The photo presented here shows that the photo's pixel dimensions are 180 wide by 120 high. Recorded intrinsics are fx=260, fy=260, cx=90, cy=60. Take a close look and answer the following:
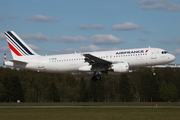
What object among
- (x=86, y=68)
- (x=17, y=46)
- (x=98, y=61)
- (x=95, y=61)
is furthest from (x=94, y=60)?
(x=17, y=46)

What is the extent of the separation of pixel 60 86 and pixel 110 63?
57976mm

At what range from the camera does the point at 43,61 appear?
46.2 m

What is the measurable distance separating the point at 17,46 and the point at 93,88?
178ft

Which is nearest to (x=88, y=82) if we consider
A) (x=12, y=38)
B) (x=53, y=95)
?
(x=53, y=95)

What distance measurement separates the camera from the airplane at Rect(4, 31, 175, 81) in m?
43.5

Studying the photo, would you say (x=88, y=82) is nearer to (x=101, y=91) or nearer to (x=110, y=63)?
(x=101, y=91)

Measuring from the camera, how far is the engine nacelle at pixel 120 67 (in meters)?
42.3

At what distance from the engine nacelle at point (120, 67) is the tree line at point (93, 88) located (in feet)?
170

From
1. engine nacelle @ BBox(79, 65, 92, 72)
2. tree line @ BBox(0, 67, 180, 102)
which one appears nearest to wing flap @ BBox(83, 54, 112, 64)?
engine nacelle @ BBox(79, 65, 92, 72)
